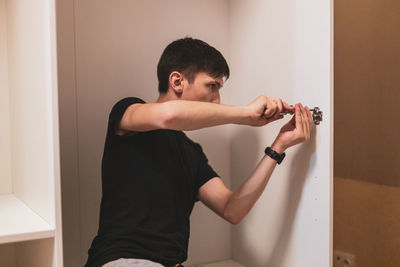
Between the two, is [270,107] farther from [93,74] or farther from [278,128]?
[93,74]

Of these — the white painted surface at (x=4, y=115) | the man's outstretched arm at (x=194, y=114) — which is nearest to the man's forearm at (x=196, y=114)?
the man's outstretched arm at (x=194, y=114)

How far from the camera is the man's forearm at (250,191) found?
1277mm

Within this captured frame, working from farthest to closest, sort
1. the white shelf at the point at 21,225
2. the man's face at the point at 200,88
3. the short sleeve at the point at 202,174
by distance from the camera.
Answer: the short sleeve at the point at 202,174 < the man's face at the point at 200,88 < the white shelf at the point at 21,225

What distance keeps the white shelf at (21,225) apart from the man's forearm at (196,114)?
1.29ft

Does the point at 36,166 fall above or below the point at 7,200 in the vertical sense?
above

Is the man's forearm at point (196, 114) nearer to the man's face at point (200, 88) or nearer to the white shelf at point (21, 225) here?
the man's face at point (200, 88)

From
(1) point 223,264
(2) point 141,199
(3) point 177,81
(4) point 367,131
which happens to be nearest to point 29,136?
(2) point 141,199

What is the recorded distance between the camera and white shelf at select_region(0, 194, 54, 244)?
913 millimetres

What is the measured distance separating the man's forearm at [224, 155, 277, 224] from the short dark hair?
1.09ft

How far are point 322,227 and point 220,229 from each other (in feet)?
2.03

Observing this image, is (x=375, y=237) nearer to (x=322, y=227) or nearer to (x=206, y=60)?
(x=322, y=227)

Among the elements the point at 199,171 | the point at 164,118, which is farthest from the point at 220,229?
the point at 164,118

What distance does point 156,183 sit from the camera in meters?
1.27

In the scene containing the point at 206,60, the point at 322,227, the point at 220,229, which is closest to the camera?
the point at 322,227
